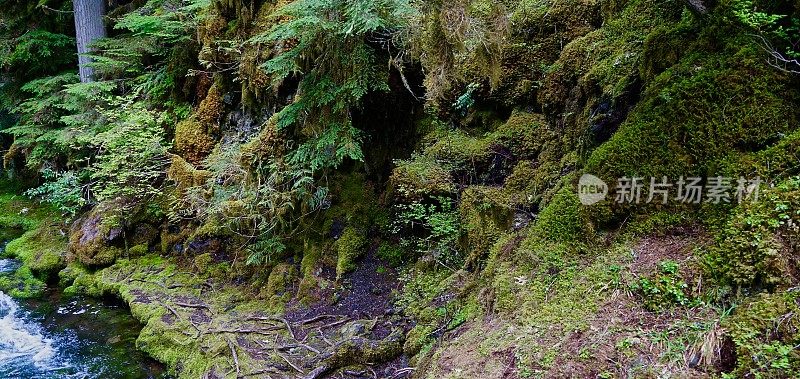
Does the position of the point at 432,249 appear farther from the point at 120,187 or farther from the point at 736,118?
the point at 120,187

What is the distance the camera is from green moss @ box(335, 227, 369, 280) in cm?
757

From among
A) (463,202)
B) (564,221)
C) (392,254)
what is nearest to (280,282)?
(392,254)

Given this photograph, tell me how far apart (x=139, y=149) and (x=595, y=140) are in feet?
28.6

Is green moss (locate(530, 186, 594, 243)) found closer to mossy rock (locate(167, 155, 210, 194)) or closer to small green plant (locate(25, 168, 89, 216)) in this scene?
mossy rock (locate(167, 155, 210, 194))

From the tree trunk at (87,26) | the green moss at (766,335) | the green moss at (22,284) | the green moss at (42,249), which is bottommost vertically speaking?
the green moss at (22,284)

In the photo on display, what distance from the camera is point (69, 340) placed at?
7.49 m

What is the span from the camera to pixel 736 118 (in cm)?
346

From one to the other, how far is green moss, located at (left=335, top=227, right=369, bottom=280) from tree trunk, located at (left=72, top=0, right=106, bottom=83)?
339 inches

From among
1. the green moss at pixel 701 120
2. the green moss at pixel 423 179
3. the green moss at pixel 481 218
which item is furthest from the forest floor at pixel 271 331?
the green moss at pixel 701 120

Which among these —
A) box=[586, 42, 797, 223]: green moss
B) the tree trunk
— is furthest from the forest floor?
the tree trunk

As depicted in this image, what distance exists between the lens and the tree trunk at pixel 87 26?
1196 centimetres

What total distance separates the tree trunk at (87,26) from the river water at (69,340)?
5715 mm

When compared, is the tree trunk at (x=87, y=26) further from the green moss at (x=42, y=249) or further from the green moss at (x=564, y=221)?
the green moss at (x=564, y=221)

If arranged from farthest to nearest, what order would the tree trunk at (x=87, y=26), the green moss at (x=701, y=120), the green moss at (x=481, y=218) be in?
the tree trunk at (x=87, y=26) → the green moss at (x=481, y=218) → the green moss at (x=701, y=120)
